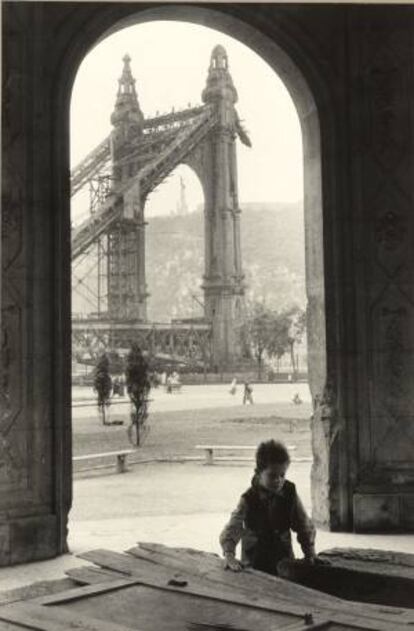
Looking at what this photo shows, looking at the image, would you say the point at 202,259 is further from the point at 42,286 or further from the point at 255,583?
the point at 255,583

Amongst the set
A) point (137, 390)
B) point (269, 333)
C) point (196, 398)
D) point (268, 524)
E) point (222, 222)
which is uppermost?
point (222, 222)

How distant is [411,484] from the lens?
7.36m

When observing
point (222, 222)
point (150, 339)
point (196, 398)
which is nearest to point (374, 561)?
point (196, 398)

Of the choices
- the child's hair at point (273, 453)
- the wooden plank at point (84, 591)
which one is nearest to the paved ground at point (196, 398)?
the child's hair at point (273, 453)

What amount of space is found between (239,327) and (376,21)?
38.5 metres

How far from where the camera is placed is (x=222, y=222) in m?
44.7

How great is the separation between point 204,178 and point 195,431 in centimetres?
2953

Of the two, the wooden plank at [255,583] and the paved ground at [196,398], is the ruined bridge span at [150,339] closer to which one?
the paved ground at [196,398]

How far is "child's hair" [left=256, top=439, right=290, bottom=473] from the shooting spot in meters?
4.24

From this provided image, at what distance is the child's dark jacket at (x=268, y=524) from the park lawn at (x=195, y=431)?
886cm

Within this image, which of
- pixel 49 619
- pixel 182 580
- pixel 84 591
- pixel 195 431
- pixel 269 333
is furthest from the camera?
pixel 269 333

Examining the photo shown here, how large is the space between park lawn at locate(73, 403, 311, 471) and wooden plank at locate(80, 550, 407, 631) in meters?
9.29

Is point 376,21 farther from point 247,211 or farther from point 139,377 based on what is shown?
point 247,211

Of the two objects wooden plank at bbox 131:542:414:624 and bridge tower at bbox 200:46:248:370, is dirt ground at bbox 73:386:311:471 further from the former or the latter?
bridge tower at bbox 200:46:248:370
